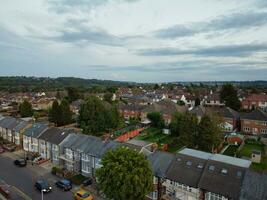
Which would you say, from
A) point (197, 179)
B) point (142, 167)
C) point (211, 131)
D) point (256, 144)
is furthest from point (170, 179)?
point (256, 144)

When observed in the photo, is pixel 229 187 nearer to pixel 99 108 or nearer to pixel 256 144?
pixel 256 144

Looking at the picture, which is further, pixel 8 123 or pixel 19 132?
pixel 8 123

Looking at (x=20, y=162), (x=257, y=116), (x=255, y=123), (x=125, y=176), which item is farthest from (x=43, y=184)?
(x=257, y=116)

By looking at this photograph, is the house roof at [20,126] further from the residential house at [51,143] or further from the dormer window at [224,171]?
the dormer window at [224,171]

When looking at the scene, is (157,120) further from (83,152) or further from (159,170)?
(159,170)

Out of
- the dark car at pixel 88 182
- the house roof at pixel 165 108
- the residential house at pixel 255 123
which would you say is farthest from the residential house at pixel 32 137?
the residential house at pixel 255 123

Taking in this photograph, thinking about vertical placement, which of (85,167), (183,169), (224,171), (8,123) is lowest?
(85,167)
